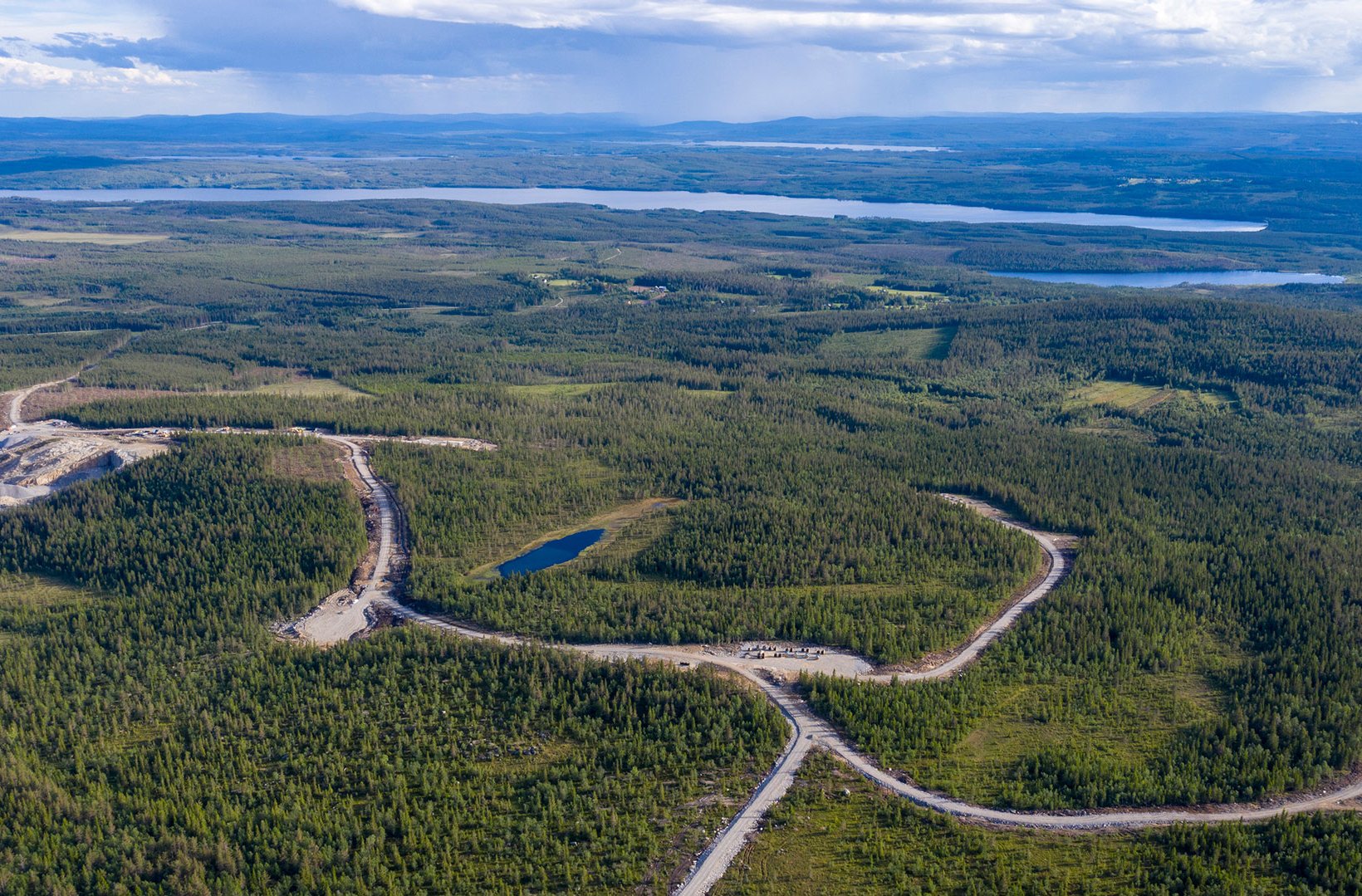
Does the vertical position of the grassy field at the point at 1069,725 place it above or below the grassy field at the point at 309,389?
below

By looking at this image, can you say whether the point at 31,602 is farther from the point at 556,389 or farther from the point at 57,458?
the point at 556,389

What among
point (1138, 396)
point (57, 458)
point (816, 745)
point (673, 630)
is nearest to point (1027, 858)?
point (816, 745)

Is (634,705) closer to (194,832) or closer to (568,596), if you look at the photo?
(568,596)

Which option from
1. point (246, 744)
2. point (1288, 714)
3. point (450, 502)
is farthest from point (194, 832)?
point (1288, 714)

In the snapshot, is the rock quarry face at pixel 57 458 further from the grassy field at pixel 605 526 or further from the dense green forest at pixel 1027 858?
the dense green forest at pixel 1027 858

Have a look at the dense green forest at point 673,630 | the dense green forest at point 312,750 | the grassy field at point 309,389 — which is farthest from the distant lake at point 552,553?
the grassy field at point 309,389

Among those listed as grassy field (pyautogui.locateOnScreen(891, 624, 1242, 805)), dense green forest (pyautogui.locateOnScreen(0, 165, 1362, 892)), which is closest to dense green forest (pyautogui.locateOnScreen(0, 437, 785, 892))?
dense green forest (pyautogui.locateOnScreen(0, 165, 1362, 892))

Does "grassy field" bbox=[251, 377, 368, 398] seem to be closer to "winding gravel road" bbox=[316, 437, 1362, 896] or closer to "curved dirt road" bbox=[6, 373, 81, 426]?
"curved dirt road" bbox=[6, 373, 81, 426]
